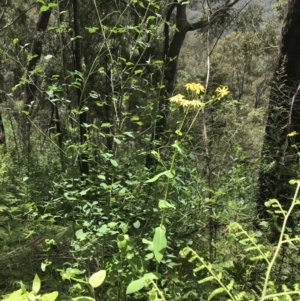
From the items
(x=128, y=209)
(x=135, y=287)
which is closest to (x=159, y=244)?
(x=135, y=287)

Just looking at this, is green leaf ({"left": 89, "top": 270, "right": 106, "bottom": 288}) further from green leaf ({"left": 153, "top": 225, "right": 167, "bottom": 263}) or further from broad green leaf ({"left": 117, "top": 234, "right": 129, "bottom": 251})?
broad green leaf ({"left": 117, "top": 234, "right": 129, "bottom": 251})

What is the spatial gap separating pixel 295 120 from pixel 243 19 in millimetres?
10763

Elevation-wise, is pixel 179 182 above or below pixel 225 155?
above

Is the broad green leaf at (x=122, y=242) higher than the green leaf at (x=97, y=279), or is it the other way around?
the green leaf at (x=97, y=279)

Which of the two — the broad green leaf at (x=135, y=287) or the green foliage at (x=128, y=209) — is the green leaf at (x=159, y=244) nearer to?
the broad green leaf at (x=135, y=287)

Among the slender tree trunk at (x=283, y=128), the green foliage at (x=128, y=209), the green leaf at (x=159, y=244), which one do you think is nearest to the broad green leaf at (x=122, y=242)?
the green foliage at (x=128, y=209)

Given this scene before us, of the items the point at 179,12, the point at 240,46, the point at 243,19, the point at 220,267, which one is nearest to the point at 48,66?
the point at 179,12

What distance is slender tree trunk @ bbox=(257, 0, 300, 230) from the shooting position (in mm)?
2016

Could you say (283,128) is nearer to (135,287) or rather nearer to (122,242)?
(122,242)

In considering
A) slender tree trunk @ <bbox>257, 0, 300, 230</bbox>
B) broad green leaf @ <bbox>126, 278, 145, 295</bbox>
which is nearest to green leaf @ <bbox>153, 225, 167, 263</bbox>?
broad green leaf @ <bbox>126, 278, 145, 295</bbox>

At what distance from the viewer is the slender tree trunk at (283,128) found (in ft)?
6.61

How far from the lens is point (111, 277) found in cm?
133

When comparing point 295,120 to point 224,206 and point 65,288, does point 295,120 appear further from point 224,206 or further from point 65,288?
point 65,288

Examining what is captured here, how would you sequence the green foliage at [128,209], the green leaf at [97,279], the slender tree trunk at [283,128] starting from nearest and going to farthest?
the green leaf at [97,279]
the green foliage at [128,209]
the slender tree trunk at [283,128]
